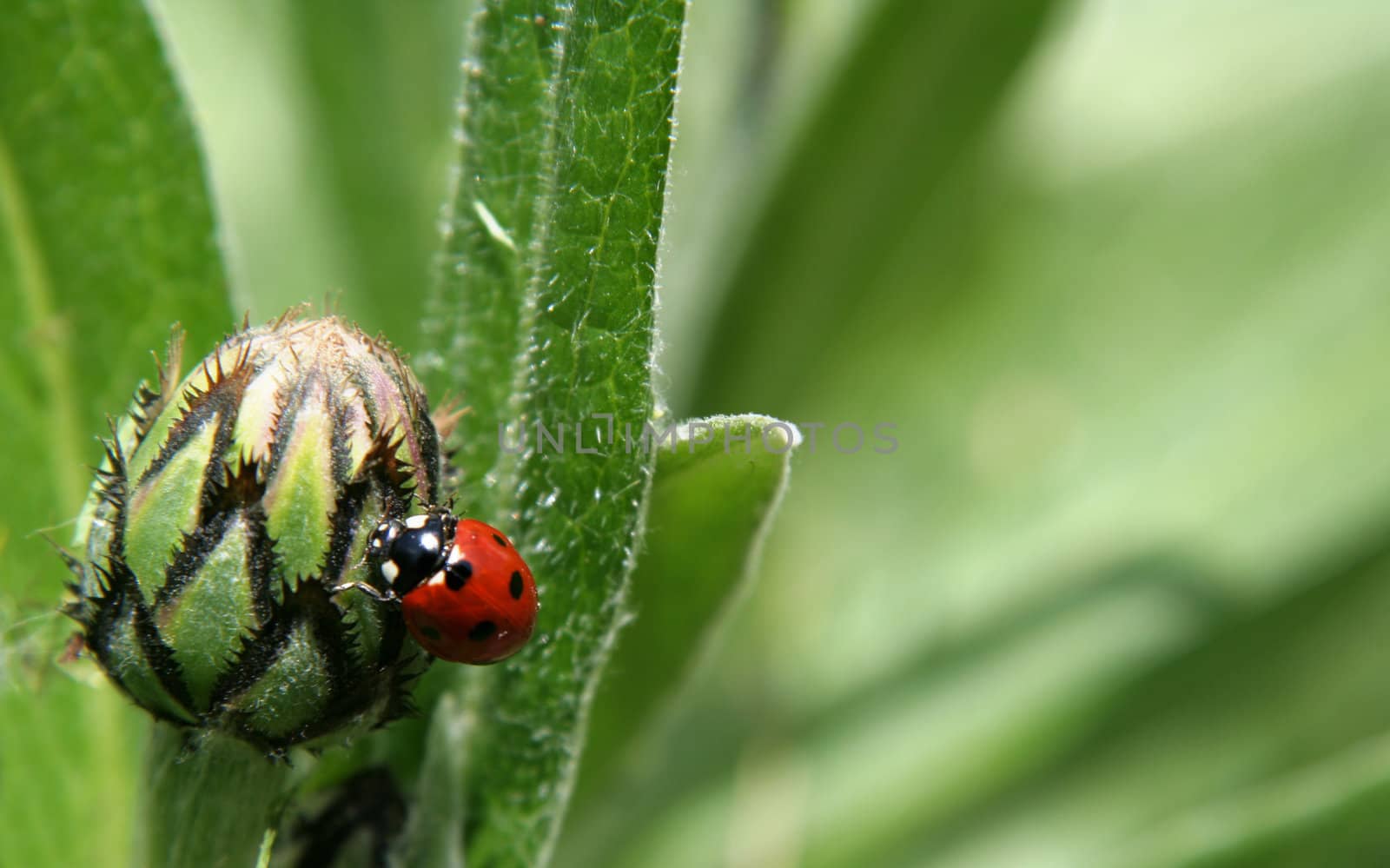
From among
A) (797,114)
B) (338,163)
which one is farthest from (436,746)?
(338,163)

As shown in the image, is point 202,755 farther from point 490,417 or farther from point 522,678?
point 490,417

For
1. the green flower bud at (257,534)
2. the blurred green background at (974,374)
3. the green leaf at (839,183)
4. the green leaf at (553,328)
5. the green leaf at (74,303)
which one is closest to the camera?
the green flower bud at (257,534)

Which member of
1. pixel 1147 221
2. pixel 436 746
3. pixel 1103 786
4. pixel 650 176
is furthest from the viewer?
pixel 1147 221

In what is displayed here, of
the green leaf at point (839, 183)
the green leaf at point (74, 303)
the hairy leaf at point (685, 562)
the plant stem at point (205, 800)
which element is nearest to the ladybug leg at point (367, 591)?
the plant stem at point (205, 800)

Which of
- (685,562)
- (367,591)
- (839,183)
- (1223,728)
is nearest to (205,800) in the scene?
(367,591)

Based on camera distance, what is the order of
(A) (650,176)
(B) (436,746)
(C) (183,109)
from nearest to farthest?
(A) (650,176)
(B) (436,746)
(C) (183,109)

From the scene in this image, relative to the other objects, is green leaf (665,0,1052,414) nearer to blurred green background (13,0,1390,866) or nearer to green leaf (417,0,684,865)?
blurred green background (13,0,1390,866)

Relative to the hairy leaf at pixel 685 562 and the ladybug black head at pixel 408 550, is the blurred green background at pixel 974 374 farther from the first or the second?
the ladybug black head at pixel 408 550
